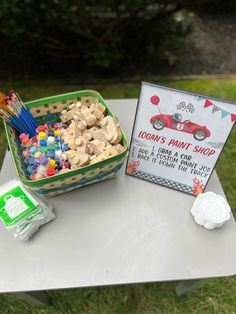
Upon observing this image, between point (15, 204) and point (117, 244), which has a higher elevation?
point (15, 204)

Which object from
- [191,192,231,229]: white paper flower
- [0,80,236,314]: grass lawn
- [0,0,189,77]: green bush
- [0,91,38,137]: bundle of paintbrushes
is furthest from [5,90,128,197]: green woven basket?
[0,0,189,77]: green bush

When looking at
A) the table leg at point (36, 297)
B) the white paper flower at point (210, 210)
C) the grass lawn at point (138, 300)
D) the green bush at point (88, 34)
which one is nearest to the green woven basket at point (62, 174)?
the white paper flower at point (210, 210)

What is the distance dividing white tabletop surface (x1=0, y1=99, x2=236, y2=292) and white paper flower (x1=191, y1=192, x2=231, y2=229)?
3 centimetres

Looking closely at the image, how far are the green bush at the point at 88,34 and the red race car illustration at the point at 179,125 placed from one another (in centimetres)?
108

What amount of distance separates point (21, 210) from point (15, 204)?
24 millimetres

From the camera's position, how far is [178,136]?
71 cm

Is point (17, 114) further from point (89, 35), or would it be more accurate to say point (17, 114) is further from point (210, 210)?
point (89, 35)

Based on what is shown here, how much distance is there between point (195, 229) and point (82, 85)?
1434mm

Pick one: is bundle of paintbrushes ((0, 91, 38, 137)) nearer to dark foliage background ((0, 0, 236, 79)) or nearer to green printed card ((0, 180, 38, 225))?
green printed card ((0, 180, 38, 225))

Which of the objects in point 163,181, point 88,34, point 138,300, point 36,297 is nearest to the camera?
point 163,181

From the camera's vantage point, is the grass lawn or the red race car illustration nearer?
the red race car illustration

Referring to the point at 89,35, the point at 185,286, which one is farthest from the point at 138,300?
the point at 89,35

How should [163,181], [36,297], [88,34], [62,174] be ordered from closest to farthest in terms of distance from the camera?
[62,174], [163,181], [36,297], [88,34]

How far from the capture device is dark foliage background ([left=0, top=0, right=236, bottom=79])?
1614mm
